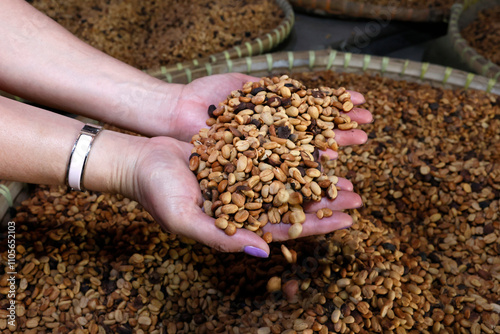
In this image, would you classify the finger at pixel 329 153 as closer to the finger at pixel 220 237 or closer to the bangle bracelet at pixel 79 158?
the finger at pixel 220 237

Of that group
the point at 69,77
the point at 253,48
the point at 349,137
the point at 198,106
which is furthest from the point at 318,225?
the point at 253,48

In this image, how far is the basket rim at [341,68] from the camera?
5.87ft

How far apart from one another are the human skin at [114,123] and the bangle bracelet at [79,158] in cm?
2

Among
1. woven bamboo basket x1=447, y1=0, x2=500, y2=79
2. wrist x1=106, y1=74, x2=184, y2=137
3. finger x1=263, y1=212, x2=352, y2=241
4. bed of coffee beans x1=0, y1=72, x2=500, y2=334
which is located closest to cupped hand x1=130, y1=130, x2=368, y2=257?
finger x1=263, y1=212, x2=352, y2=241

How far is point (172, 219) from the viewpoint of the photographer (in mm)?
872

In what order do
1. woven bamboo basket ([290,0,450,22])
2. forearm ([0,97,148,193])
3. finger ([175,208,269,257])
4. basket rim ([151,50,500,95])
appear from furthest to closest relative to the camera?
woven bamboo basket ([290,0,450,22])
basket rim ([151,50,500,95])
forearm ([0,97,148,193])
finger ([175,208,269,257])

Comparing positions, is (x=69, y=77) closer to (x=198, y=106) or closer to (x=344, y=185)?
(x=198, y=106)

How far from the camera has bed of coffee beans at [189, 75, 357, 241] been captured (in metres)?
0.94

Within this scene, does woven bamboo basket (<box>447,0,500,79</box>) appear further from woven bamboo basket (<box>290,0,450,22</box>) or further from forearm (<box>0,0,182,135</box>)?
forearm (<box>0,0,182,135</box>)

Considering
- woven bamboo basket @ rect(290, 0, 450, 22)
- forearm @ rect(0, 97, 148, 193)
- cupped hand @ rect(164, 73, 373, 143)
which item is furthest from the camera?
woven bamboo basket @ rect(290, 0, 450, 22)

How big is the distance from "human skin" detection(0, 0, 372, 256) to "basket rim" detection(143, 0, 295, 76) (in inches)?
21.0

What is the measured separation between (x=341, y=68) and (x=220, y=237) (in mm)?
1359

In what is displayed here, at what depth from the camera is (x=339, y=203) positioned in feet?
3.25

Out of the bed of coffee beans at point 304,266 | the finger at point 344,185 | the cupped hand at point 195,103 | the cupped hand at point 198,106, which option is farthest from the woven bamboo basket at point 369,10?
the finger at point 344,185
